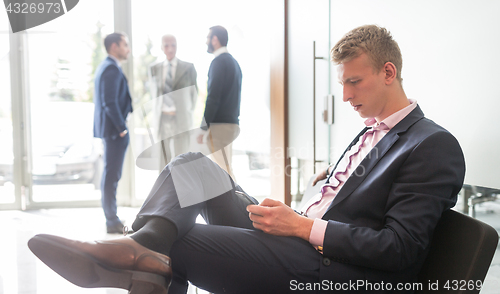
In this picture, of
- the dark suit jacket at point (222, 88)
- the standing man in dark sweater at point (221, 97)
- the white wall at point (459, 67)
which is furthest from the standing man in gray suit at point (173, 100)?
the white wall at point (459, 67)

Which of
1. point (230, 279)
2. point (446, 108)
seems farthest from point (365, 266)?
point (446, 108)

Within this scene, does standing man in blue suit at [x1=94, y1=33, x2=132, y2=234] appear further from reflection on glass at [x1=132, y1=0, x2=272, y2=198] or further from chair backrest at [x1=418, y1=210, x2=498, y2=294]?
chair backrest at [x1=418, y1=210, x2=498, y2=294]

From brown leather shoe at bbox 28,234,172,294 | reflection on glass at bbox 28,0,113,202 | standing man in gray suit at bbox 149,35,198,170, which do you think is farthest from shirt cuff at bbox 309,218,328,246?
reflection on glass at bbox 28,0,113,202

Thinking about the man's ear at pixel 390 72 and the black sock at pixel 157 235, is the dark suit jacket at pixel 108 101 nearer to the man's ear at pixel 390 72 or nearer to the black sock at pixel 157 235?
the black sock at pixel 157 235

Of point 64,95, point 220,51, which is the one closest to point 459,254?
point 220,51

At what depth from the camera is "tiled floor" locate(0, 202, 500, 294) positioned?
1.49 metres

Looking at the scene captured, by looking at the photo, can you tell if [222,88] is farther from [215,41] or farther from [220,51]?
[215,41]

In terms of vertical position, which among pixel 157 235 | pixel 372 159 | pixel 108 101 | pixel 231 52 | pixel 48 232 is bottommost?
pixel 48 232

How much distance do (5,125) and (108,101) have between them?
1.63m

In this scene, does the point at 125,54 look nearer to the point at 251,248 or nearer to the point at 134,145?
the point at 134,145

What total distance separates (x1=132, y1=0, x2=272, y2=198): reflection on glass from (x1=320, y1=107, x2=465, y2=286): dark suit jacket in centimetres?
231

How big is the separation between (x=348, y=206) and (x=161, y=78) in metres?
2.99

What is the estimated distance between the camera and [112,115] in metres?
2.83

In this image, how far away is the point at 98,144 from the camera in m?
3.95
